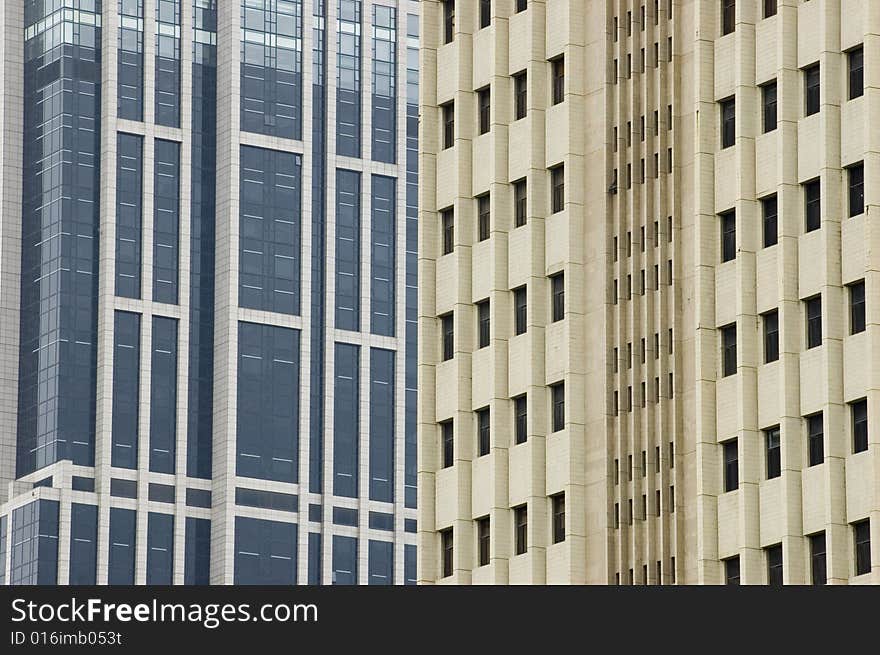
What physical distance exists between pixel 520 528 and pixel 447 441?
6294mm

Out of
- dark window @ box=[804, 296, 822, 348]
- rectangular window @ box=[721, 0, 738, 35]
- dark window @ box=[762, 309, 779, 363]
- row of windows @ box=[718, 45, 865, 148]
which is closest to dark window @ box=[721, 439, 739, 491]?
dark window @ box=[762, 309, 779, 363]

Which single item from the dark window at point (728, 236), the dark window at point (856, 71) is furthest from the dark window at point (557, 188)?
the dark window at point (856, 71)

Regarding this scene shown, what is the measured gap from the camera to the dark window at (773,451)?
A: 97812 millimetres

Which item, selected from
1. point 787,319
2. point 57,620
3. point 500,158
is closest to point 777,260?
point 787,319

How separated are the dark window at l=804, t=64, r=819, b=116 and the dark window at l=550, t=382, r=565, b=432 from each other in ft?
49.4

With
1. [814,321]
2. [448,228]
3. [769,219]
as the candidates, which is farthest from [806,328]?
[448,228]

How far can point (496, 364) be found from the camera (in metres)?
110

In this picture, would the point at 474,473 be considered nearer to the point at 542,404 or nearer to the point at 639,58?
the point at 542,404

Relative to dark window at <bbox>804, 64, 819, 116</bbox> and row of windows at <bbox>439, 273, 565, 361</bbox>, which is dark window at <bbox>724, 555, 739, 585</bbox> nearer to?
row of windows at <bbox>439, 273, 565, 361</bbox>

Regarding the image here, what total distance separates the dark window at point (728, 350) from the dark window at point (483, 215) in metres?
14.7

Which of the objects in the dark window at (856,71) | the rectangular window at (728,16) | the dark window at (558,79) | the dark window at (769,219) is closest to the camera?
the dark window at (856,71)

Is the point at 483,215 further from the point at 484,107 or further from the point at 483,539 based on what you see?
the point at 483,539

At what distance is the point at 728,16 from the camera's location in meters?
104

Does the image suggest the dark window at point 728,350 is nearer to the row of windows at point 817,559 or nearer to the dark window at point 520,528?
the row of windows at point 817,559
